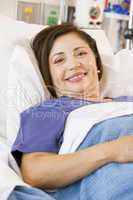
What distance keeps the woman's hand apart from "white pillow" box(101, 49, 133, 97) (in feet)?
1.81

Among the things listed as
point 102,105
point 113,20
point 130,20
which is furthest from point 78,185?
point 113,20

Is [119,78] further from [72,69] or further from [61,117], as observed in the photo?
[61,117]

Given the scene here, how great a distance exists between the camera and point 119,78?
5.45 feet

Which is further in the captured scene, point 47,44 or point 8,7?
point 8,7

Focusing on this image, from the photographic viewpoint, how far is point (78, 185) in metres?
1.08

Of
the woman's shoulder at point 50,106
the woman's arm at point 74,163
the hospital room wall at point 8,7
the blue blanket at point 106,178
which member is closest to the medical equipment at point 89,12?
the hospital room wall at point 8,7

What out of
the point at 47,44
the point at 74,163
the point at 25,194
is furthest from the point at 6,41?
the point at 25,194

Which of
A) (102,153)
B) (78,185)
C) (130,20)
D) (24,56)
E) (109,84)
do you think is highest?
(130,20)

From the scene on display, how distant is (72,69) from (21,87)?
0.21 metres

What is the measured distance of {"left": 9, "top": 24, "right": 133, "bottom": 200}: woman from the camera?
3.43ft

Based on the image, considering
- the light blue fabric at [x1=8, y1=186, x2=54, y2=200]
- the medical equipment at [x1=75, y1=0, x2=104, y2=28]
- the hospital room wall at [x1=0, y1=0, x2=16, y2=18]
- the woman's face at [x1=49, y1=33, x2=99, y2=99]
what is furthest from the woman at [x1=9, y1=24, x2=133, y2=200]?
the hospital room wall at [x1=0, y1=0, x2=16, y2=18]

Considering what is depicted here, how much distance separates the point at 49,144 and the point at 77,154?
122 mm

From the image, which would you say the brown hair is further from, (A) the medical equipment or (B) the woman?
(A) the medical equipment

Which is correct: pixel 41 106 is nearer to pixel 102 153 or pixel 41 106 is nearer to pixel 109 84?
pixel 102 153
